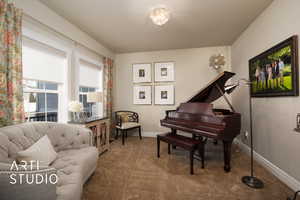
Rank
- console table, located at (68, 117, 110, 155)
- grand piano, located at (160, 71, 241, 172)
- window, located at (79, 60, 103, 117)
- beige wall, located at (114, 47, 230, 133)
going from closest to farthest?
grand piano, located at (160, 71, 241, 172) < console table, located at (68, 117, 110, 155) < window, located at (79, 60, 103, 117) < beige wall, located at (114, 47, 230, 133)

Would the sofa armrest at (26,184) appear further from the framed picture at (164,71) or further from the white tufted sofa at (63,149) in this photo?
the framed picture at (164,71)

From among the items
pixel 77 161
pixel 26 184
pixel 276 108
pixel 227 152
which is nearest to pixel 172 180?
pixel 227 152

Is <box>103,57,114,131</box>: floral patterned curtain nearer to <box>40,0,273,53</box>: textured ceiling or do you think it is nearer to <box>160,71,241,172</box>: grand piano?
<box>40,0,273,53</box>: textured ceiling

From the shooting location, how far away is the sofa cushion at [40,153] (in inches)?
52.5

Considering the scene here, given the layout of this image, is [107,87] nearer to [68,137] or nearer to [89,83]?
[89,83]

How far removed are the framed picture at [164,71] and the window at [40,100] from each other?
279cm

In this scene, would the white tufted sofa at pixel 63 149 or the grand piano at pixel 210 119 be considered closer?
the white tufted sofa at pixel 63 149

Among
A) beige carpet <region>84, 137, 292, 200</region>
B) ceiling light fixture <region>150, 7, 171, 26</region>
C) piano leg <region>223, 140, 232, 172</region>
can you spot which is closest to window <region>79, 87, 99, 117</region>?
beige carpet <region>84, 137, 292, 200</region>

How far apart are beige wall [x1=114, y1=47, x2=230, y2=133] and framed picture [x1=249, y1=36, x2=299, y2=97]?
1.54 meters

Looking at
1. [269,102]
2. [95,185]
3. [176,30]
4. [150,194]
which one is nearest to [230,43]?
[176,30]

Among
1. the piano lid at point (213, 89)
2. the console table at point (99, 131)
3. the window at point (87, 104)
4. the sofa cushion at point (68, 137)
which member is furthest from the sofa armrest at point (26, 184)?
the piano lid at point (213, 89)

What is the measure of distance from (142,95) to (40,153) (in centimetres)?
321

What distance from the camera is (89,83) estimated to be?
3467 millimetres

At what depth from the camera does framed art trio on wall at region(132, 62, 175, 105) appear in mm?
4223
